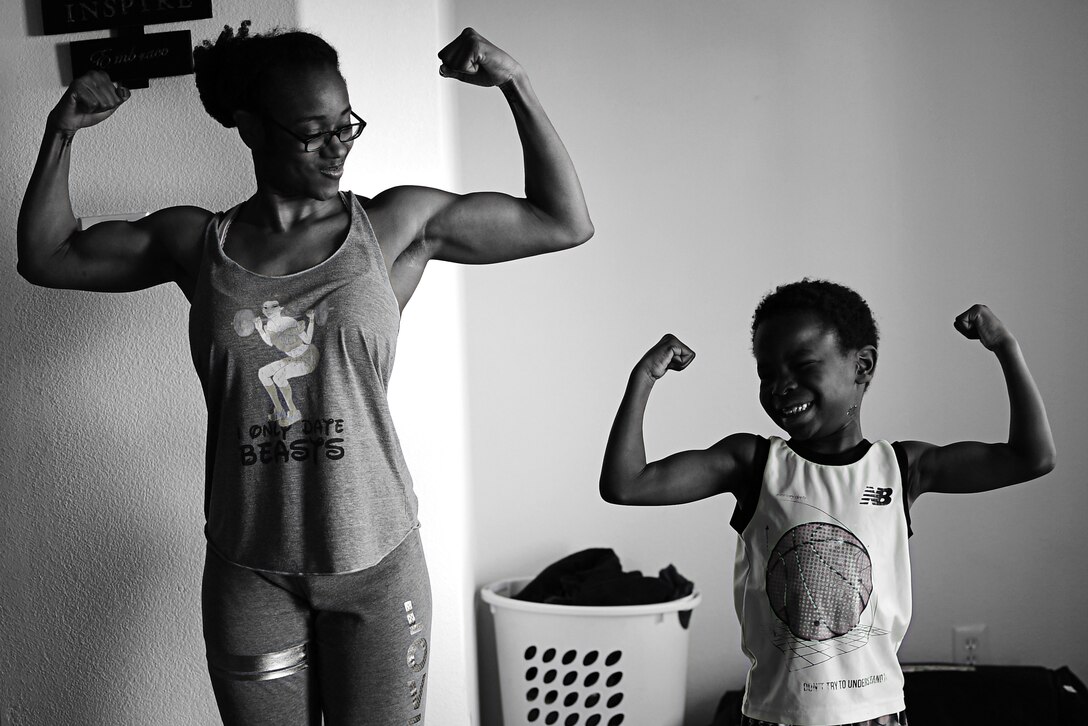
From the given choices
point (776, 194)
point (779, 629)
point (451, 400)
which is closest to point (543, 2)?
point (776, 194)

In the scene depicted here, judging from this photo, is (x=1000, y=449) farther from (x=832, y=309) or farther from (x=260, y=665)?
(x=260, y=665)

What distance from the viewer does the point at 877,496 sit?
1349mm

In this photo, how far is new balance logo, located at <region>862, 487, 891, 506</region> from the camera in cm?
134

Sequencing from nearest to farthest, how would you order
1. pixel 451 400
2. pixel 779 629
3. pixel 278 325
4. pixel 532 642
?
pixel 278 325 < pixel 779 629 < pixel 451 400 < pixel 532 642

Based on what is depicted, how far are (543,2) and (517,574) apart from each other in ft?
4.79

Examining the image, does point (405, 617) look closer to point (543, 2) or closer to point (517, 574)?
point (517, 574)

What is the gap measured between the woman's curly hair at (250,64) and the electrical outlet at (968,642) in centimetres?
219

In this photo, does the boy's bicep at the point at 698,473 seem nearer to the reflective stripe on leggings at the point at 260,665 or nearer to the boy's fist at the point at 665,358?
the boy's fist at the point at 665,358

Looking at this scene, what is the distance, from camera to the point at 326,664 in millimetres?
1227

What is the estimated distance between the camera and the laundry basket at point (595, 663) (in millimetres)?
2223

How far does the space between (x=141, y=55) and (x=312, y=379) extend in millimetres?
851

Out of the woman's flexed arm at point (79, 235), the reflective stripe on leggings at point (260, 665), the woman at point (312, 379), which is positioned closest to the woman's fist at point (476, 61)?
the woman at point (312, 379)

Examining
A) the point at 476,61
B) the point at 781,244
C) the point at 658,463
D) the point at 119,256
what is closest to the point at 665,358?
the point at 658,463

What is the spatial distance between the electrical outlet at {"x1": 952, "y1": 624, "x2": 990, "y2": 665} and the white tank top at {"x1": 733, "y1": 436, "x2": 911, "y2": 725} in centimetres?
144
